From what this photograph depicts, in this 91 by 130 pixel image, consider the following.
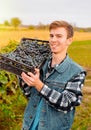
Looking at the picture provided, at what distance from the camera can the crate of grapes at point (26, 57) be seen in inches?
143

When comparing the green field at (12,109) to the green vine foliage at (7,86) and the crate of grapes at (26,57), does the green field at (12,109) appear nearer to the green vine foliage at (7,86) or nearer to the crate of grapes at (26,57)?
the green vine foliage at (7,86)

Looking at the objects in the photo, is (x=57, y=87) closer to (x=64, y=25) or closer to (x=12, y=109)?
(x=64, y=25)

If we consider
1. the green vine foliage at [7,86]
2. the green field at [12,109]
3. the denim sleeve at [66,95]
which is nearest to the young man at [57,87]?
the denim sleeve at [66,95]

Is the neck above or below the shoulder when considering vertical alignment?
above

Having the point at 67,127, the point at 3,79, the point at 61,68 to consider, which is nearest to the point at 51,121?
the point at 67,127

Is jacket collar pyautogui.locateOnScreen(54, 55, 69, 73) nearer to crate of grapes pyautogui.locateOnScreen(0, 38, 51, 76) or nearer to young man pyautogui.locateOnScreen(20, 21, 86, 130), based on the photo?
young man pyautogui.locateOnScreen(20, 21, 86, 130)

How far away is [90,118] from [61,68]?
12.0ft

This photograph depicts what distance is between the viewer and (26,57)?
12.4 ft

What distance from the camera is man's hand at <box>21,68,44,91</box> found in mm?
3512

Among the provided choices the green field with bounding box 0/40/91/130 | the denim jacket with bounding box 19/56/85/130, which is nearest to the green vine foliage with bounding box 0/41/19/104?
the green field with bounding box 0/40/91/130

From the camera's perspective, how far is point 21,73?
3.61m

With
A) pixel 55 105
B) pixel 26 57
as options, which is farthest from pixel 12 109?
pixel 55 105

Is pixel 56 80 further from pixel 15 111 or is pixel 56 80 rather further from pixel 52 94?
pixel 15 111

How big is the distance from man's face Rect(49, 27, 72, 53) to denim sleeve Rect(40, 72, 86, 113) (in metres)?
0.27
